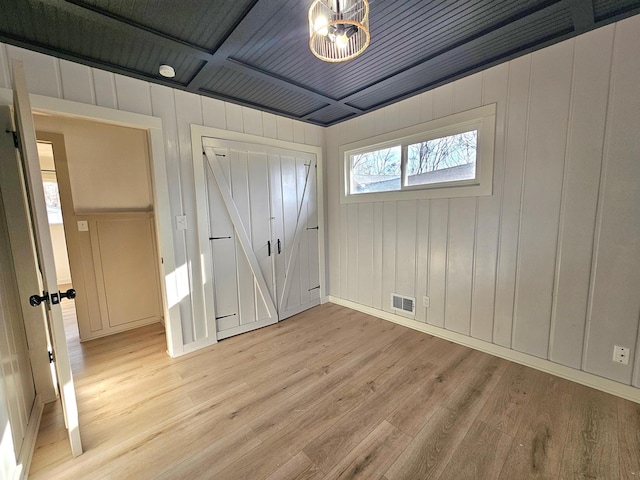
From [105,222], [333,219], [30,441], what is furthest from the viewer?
[333,219]

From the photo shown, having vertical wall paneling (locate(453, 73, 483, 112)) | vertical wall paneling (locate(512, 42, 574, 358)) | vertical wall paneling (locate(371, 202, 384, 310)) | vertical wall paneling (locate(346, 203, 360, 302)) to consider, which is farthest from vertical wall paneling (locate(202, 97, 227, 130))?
vertical wall paneling (locate(512, 42, 574, 358))

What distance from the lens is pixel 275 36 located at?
1.76 metres

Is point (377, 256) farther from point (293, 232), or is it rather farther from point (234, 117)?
point (234, 117)

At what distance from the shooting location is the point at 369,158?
3.32m

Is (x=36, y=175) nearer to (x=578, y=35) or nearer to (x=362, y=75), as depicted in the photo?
(x=362, y=75)

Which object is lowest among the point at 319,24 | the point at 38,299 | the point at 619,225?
the point at 38,299

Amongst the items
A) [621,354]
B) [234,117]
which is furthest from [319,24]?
[621,354]

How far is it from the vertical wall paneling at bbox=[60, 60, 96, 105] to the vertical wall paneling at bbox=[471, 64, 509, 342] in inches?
128

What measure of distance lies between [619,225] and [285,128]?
319cm

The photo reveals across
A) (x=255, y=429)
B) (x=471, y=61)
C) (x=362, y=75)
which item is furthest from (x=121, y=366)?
(x=471, y=61)

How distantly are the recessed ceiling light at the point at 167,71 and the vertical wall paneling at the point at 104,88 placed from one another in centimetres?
39

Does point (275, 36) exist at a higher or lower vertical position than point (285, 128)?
higher

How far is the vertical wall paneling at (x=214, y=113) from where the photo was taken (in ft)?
8.68

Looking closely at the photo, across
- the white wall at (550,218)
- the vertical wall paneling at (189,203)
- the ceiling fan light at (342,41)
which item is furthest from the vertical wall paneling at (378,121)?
the vertical wall paneling at (189,203)
